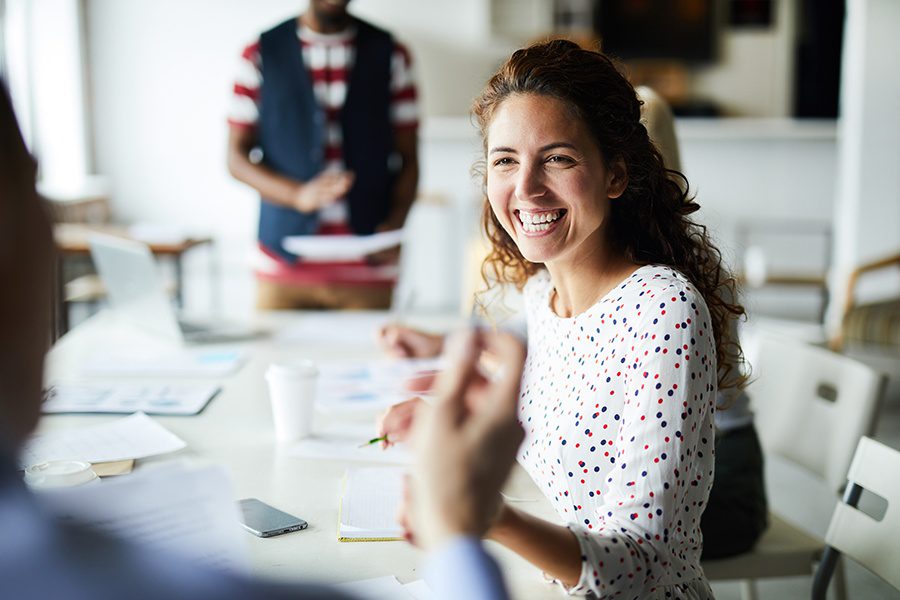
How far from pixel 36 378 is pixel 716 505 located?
132 cm

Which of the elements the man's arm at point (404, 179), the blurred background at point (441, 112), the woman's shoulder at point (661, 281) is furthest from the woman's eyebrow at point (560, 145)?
the blurred background at point (441, 112)

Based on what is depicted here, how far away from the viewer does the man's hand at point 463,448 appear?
1.99 ft

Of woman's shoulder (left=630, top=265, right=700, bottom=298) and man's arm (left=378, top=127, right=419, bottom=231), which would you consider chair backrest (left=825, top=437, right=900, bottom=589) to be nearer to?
woman's shoulder (left=630, top=265, right=700, bottom=298)

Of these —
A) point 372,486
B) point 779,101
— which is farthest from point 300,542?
point 779,101

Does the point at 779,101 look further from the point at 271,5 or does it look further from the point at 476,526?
the point at 476,526

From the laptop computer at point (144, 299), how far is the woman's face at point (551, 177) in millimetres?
991

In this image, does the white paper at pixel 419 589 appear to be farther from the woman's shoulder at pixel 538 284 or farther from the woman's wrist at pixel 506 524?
the woman's shoulder at pixel 538 284

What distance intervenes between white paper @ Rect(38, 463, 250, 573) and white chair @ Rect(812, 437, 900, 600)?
38.5 inches

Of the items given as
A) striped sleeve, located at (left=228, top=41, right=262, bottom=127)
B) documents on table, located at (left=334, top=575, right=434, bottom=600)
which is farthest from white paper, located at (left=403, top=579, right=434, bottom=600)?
striped sleeve, located at (left=228, top=41, right=262, bottom=127)

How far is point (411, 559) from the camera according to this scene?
3.62 feet

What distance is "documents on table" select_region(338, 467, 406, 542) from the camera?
1156mm

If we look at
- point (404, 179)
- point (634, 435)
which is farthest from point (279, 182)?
point (634, 435)

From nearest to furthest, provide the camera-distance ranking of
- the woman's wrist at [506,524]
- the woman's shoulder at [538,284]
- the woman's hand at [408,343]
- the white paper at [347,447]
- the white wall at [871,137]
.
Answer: the woman's wrist at [506,524] → the white paper at [347,447] → the woman's shoulder at [538,284] → the woman's hand at [408,343] → the white wall at [871,137]

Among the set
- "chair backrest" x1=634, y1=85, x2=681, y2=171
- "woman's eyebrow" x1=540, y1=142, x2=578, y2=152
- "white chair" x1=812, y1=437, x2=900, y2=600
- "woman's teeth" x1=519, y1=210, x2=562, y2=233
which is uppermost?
"chair backrest" x1=634, y1=85, x2=681, y2=171
